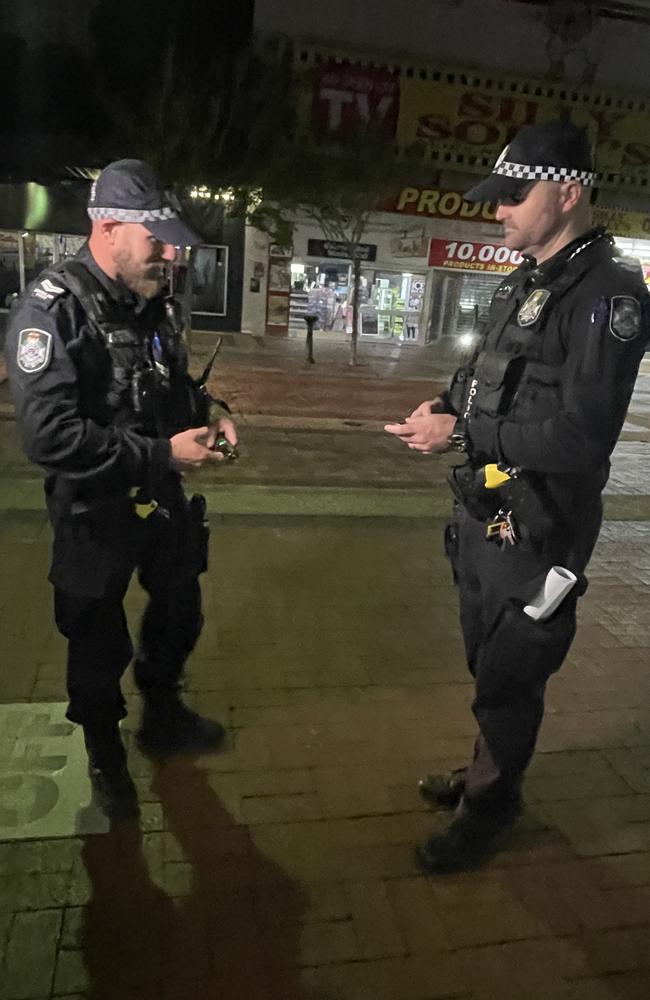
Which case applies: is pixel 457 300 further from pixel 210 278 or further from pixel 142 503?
pixel 142 503

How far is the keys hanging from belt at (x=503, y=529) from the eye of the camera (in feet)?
7.36

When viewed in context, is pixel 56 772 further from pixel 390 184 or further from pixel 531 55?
pixel 531 55

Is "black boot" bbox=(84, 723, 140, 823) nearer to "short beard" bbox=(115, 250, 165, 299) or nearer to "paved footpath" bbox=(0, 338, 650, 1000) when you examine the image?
"paved footpath" bbox=(0, 338, 650, 1000)

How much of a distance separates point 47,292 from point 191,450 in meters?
0.60

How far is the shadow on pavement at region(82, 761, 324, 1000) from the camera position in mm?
2018

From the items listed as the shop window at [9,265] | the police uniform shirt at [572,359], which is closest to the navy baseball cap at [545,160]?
the police uniform shirt at [572,359]

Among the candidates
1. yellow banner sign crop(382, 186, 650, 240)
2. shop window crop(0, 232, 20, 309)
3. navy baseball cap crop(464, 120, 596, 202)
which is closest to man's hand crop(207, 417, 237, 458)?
navy baseball cap crop(464, 120, 596, 202)

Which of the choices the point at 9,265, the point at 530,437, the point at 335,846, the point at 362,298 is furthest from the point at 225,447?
the point at 362,298

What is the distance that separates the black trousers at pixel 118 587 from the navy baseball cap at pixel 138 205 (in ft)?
2.66

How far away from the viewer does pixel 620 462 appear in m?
8.38

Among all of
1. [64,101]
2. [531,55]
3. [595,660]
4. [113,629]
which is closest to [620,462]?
[595,660]

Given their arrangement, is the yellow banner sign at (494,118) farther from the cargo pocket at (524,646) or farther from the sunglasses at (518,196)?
→ the cargo pocket at (524,646)

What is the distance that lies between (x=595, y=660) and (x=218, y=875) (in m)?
2.25

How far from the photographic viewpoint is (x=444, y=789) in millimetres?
2748
